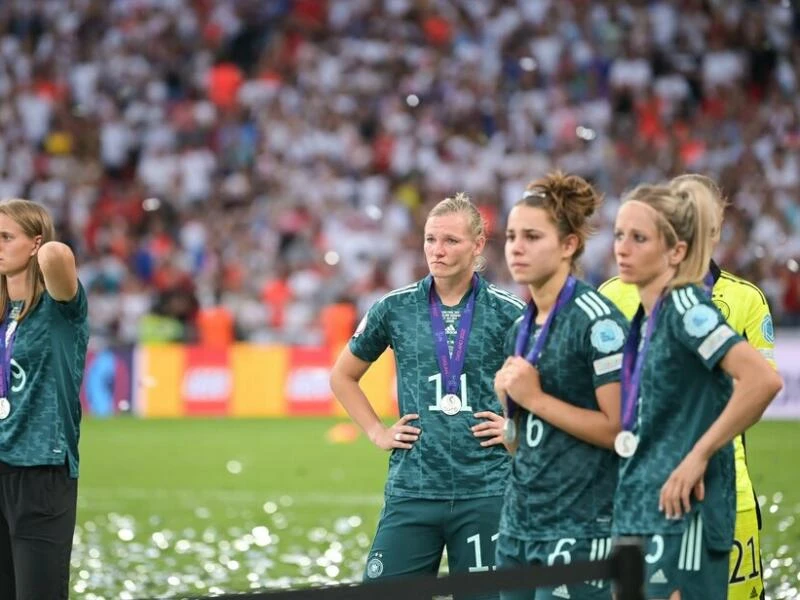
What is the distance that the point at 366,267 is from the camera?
22312mm

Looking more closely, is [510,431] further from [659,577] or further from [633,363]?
[659,577]

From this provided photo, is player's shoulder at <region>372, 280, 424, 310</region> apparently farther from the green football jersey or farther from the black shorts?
the black shorts

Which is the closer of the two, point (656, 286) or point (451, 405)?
point (656, 286)

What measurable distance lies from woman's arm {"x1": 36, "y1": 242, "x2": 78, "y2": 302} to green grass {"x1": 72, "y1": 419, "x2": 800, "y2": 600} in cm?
362

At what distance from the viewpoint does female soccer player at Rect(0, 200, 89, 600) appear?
6.06 m

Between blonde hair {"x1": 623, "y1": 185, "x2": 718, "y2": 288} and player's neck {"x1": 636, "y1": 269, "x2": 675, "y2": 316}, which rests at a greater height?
blonde hair {"x1": 623, "y1": 185, "x2": 718, "y2": 288}

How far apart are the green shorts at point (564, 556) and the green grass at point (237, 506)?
388cm

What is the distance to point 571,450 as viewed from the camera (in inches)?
201

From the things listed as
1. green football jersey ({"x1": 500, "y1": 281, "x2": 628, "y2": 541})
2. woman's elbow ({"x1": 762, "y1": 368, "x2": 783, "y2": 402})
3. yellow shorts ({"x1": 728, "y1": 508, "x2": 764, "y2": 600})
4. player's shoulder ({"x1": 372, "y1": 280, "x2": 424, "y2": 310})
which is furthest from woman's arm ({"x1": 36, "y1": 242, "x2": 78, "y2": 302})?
yellow shorts ({"x1": 728, "y1": 508, "x2": 764, "y2": 600})

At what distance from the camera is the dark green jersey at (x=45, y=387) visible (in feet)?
20.1

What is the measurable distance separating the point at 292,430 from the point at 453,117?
7.48 m

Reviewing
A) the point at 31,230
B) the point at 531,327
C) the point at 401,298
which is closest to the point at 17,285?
the point at 31,230

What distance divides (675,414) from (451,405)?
157cm

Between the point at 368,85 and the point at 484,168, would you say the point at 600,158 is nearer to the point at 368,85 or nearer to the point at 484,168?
the point at 484,168
